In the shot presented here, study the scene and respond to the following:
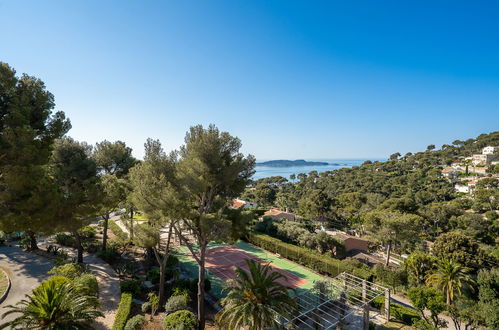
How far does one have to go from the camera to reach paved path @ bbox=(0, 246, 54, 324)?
12.0 m

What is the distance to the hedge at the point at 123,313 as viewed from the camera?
9430mm

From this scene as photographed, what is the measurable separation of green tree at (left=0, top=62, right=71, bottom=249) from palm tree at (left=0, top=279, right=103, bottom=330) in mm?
2445

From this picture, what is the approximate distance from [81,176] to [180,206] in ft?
27.8

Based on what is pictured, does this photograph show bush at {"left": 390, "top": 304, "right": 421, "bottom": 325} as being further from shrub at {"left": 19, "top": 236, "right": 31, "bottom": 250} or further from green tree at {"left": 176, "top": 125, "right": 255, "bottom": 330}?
shrub at {"left": 19, "top": 236, "right": 31, "bottom": 250}

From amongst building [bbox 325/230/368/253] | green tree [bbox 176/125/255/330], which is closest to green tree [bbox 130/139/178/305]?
green tree [bbox 176/125/255/330]

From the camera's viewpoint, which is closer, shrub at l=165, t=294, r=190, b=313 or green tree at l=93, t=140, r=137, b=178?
shrub at l=165, t=294, r=190, b=313

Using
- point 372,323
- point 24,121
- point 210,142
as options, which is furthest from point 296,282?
point 24,121

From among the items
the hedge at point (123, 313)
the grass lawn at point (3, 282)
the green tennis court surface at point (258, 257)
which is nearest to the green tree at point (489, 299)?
the green tennis court surface at point (258, 257)

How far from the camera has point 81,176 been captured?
552 inches

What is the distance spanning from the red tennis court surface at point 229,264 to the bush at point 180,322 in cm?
631

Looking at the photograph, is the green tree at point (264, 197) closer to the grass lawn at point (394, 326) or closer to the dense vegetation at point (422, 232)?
the dense vegetation at point (422, 232)

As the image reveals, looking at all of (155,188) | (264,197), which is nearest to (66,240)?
(155,188)

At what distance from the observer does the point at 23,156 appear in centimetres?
766

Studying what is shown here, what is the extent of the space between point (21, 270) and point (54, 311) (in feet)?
36.9
